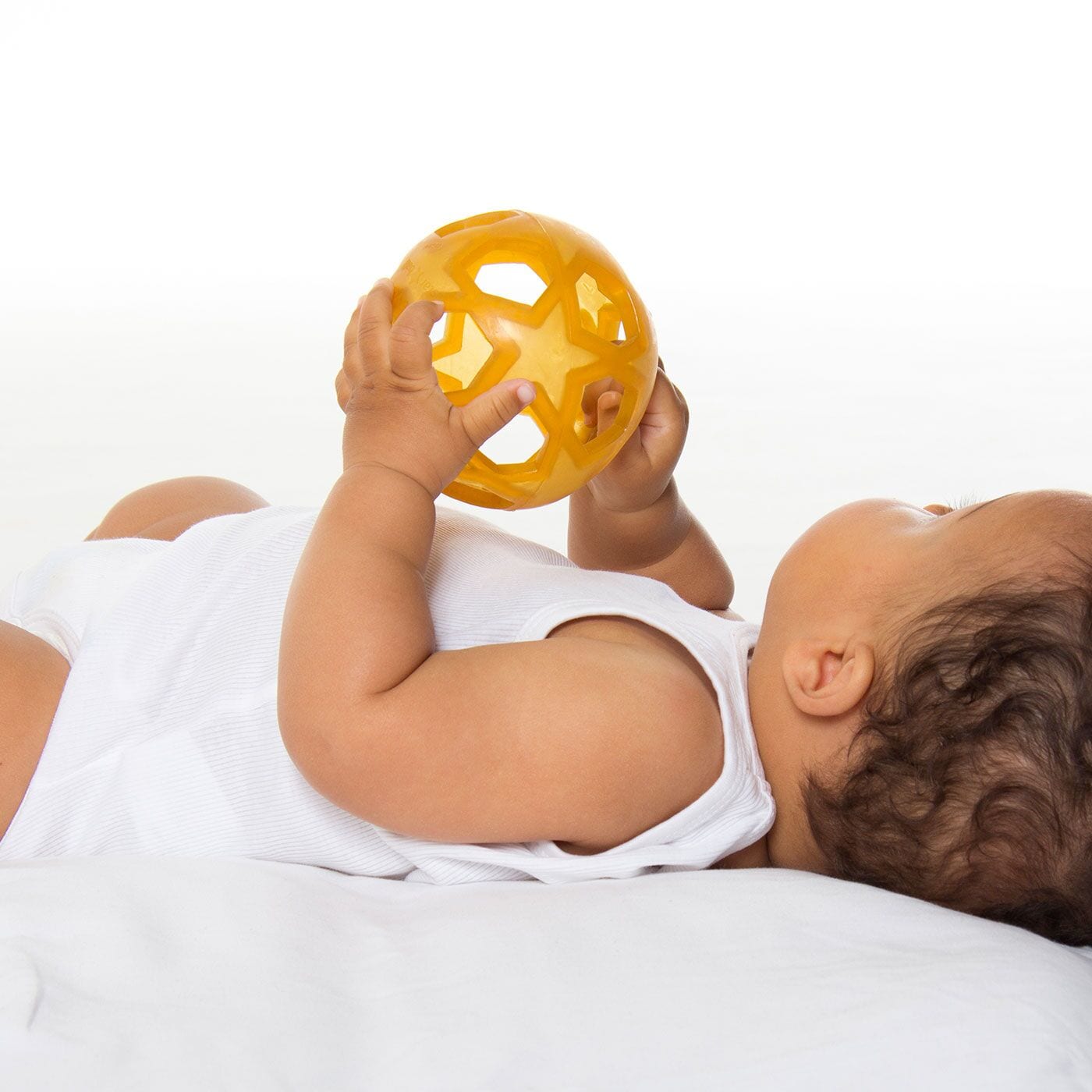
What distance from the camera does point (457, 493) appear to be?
1.22m

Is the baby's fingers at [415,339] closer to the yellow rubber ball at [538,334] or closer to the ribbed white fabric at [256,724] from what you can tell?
the yellow rubber ball at [538,334]

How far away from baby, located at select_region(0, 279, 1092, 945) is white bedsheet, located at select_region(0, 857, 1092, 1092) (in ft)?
0.23

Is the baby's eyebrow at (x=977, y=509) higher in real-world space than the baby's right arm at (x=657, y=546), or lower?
higher

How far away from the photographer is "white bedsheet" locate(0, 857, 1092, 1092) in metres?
0.77

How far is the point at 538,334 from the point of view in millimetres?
1119

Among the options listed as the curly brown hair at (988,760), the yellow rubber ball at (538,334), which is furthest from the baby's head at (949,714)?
the yellow rubber ball at (538,334)

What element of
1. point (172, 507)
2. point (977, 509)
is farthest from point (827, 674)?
point (172, 507)

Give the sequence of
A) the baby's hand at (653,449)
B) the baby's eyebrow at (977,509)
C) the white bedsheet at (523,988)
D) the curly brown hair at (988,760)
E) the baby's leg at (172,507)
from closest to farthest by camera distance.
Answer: the white bedsheet at (523,988) < the curly brown hair at (988,760) < the baby's eyebrow at (977,509) < the baby's hand at (653,449) < the baby's leg at (172,507)

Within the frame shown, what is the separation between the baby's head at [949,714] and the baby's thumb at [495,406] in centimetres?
31

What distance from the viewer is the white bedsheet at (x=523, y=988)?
773mm

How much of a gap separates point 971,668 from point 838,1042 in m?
0.32

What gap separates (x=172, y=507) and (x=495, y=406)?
2.21ft

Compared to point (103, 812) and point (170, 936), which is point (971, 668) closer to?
point (170, 936)

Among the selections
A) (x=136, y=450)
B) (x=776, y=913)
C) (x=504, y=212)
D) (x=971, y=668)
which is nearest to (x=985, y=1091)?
(x=776, y=913)
